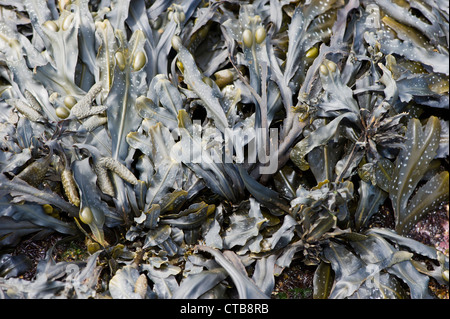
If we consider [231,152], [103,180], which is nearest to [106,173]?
[103,180]

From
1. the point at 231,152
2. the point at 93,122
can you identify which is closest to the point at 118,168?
the point at 93,122

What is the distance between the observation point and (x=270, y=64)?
1.09 meters

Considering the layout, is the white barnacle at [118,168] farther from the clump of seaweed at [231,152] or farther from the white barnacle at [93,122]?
the white barnacle at [93,122]

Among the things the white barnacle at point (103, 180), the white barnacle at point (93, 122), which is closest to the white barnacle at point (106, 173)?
the white barnacle at point (103, 180)

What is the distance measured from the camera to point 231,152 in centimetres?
101

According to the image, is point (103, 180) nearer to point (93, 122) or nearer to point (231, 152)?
point (93, 122)

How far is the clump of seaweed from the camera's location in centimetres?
95

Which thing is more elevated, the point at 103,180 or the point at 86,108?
the point at 86,108

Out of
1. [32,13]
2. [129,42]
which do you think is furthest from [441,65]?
[32,13]

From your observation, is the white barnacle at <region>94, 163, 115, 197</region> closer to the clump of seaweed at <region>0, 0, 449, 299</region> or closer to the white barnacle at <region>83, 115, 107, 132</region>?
the clump of seaweed at <region>0, 0, 449, 299</region>

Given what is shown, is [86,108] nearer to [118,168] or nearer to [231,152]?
[118,168]

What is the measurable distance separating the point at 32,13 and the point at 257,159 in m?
0.79

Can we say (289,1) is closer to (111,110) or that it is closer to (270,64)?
(270,64)

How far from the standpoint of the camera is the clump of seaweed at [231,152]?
951 mm
